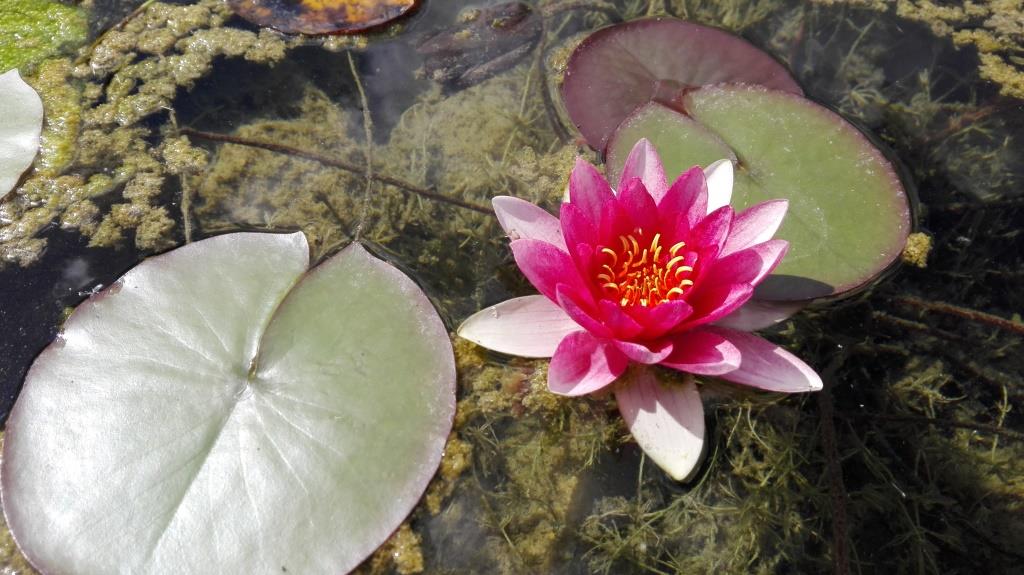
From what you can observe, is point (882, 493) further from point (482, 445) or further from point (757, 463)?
point (482, 445)

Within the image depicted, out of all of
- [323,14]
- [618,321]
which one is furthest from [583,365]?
[323,14]

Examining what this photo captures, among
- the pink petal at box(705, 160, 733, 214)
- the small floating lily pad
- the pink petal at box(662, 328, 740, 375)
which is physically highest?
the small floating lily pad

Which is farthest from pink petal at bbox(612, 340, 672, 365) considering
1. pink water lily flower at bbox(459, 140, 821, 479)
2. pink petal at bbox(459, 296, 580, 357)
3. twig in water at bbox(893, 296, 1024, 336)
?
twig in water at bbox(893, 296, 1024, 336)

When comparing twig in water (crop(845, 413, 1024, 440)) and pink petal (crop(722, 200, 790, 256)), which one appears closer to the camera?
pink petal (crop(722, 200, 790, 256))

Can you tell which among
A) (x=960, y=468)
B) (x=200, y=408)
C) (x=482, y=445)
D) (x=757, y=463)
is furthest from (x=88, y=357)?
(x=960, y=468)

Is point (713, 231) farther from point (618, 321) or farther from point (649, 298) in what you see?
point (618, 321)

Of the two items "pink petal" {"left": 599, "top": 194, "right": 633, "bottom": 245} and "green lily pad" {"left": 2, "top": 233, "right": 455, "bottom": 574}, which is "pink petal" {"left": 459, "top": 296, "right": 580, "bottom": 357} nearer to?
"green lily pad" {"left": 2, "top": 233, "right": 455, "bottom": 574}
